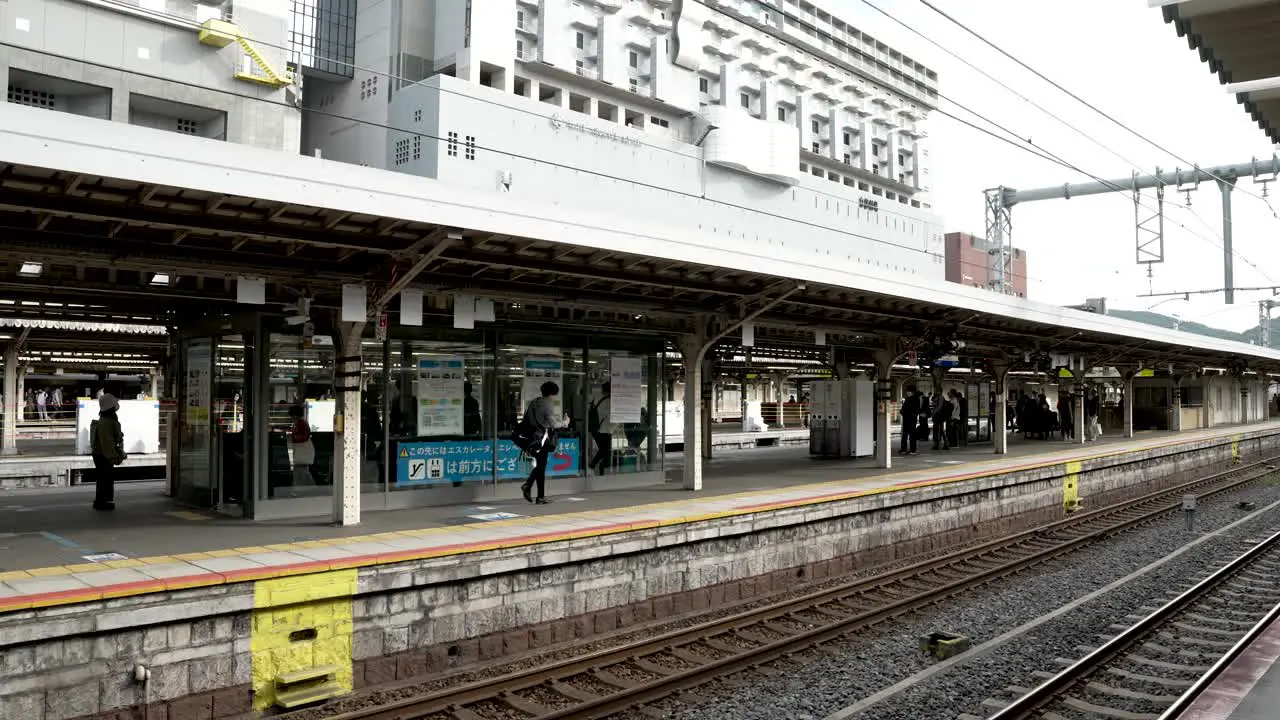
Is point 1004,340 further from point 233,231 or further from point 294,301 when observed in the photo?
point 233,231

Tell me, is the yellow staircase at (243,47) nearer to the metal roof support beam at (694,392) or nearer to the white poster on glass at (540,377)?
the white poster on glass at (540,377)

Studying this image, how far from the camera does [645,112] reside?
55156 millimetres

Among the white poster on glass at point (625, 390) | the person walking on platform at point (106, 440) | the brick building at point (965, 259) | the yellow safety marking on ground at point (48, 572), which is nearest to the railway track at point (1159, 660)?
the yellow safety marking on ground at point (48, 572)

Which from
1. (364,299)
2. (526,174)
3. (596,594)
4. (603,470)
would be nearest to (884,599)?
(596,594)

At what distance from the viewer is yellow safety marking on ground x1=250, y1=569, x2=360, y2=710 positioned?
6.31 m

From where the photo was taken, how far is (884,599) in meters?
9.72

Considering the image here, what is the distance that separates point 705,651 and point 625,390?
18.1ft

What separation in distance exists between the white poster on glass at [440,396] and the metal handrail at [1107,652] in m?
6.96

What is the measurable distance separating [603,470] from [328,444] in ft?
13.4

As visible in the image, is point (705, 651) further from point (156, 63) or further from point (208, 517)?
point (156, 63)

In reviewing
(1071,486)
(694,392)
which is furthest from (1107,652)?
(1071,486)

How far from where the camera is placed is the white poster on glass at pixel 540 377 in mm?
11602

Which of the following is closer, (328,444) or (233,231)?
(233,231)

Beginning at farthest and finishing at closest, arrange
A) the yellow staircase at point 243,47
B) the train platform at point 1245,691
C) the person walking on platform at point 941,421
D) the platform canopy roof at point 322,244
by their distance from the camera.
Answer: the yellow staircase at point 243,47 → the person walking on platform at point 941,421 → the platform canopy roof at point 322,244 → the train platform at point 1245,691
